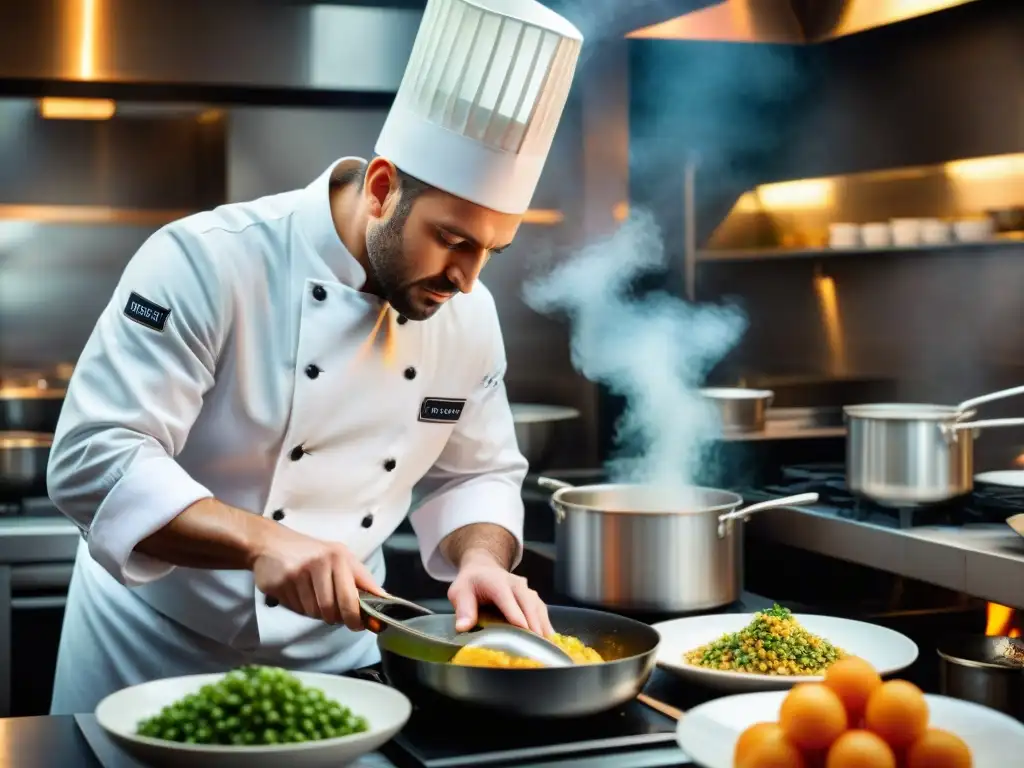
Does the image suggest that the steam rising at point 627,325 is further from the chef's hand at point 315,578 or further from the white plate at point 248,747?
the white plate at point 248,747

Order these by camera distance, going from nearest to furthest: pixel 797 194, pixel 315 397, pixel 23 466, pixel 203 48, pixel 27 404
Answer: pixel 315 397 → pixel 23 466 → pixel 203 48 → pixel 27 404 → pixel 797 194

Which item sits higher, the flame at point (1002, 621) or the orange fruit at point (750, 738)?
the orange fruit at point (750, 738)

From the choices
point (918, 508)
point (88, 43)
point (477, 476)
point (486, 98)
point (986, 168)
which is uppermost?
point (88, 43)

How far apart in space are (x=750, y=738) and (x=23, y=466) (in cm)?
288

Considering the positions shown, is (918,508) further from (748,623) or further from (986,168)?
(986,168)

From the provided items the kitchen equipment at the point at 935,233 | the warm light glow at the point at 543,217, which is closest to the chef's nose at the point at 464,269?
the warm light glow at the point at 543,217

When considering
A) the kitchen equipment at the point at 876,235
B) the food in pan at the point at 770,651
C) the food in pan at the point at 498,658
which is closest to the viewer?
the food in pan at the point at 498,658

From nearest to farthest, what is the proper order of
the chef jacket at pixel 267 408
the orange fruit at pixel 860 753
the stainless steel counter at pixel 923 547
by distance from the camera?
the orange fruit at pixel 860 753, the chef jacket at pixel 267 408, the stainless steel counter at pixel 923 547

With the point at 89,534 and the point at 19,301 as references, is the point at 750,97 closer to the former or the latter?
the point at 19,301

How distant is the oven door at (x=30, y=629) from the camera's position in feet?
11.0

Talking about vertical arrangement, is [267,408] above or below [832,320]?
below

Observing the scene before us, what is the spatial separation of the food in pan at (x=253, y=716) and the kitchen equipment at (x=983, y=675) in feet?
3.05

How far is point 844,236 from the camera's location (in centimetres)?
417

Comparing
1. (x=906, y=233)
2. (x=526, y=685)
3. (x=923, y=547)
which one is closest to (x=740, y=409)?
(x=906, y=233)
